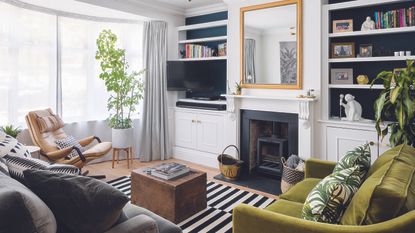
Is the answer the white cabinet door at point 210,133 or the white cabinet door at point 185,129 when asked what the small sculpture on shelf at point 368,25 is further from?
the white cabinet door at point 185,129

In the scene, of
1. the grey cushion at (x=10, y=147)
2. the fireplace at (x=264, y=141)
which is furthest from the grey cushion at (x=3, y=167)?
the fireplace at (x=264, y=141)

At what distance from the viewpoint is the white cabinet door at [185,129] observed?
5.26m

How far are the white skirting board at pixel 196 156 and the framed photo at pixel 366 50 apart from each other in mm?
2558

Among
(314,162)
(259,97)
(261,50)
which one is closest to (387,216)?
(314,162)

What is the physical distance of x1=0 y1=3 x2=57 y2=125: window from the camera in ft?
13.5

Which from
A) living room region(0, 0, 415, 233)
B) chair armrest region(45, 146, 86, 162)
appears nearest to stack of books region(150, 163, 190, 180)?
living room region(0, 0, 415, 233)

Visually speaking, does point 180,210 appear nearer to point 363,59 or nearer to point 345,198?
point 345,198

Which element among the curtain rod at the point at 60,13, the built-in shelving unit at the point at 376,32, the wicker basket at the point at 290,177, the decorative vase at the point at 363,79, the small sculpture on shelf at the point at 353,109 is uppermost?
the curtain rod at the point at 60,13

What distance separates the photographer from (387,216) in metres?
1.37

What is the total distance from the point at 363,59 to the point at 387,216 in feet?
8.50

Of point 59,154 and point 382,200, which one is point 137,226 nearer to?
point 382,200

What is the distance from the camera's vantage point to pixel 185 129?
17.7 feet

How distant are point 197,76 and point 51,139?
2.45 m

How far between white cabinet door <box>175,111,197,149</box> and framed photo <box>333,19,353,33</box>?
2.54 metres
